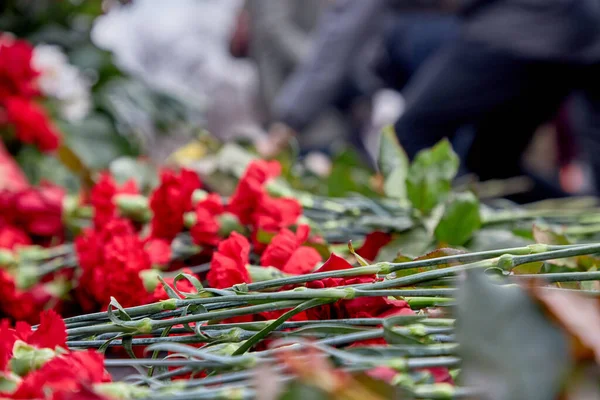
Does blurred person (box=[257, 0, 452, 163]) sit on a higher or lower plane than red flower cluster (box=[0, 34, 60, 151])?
higher

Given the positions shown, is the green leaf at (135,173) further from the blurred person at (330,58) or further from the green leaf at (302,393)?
the blurred person at (330,58)

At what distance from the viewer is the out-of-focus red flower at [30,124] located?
3.22 ft

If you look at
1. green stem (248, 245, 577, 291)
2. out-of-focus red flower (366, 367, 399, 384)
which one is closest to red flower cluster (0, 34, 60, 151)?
green stem (248, 245, 577, 291)

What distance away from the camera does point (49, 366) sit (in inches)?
11.0

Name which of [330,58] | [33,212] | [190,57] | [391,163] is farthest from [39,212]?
[190,57]

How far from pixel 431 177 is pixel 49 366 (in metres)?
0.36

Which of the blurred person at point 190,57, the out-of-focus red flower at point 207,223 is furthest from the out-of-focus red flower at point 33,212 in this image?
the blurred person at point 190,57

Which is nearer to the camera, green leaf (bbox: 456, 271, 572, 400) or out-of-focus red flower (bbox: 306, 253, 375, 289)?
green leaf (bbox: 456, 271, 572, 400)

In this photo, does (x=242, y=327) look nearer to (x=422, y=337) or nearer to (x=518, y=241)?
(x=422, y=337)

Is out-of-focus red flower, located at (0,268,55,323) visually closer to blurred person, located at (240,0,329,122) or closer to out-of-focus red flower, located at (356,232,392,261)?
out-of-focus red flower, located at (356,232,392,261)

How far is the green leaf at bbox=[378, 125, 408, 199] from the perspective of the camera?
61cm

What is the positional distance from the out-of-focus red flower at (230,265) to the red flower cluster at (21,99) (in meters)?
0.71

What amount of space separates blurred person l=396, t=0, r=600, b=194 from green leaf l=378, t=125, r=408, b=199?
0.73 meters

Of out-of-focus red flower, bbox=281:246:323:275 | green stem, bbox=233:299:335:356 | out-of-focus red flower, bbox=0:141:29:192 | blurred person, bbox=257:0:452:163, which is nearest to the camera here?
green stem, bbox=233:299:335:356
